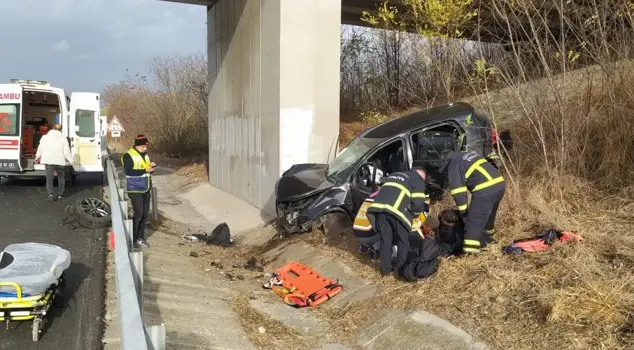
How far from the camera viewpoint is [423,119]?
8.27m

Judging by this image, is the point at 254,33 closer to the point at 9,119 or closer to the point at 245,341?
the point at 9,119

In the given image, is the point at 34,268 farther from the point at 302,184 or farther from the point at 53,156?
the point at 53,156

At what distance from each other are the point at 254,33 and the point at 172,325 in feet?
29.6

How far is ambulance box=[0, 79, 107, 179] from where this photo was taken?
12.1 m

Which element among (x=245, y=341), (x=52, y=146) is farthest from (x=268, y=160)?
(x=245, y=341)

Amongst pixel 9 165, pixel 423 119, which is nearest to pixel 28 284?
pixel 423 119

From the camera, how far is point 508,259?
18.2ft

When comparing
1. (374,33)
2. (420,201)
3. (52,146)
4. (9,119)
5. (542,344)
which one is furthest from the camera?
(374,33)

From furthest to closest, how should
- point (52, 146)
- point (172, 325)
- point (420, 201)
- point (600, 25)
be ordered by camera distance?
point (52, 146), point (600, 25), point (420, 201), point (172, 325)

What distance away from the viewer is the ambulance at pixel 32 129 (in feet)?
39.6

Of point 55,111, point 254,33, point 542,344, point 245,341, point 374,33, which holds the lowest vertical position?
point 245,341

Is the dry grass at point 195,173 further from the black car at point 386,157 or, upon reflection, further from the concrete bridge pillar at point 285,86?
the black car at point 386,157

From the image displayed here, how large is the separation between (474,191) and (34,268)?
446cm

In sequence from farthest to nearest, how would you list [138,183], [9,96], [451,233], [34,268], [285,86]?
[9,96]
[285,86]
[138,183]
[451,233]
[34,268]
